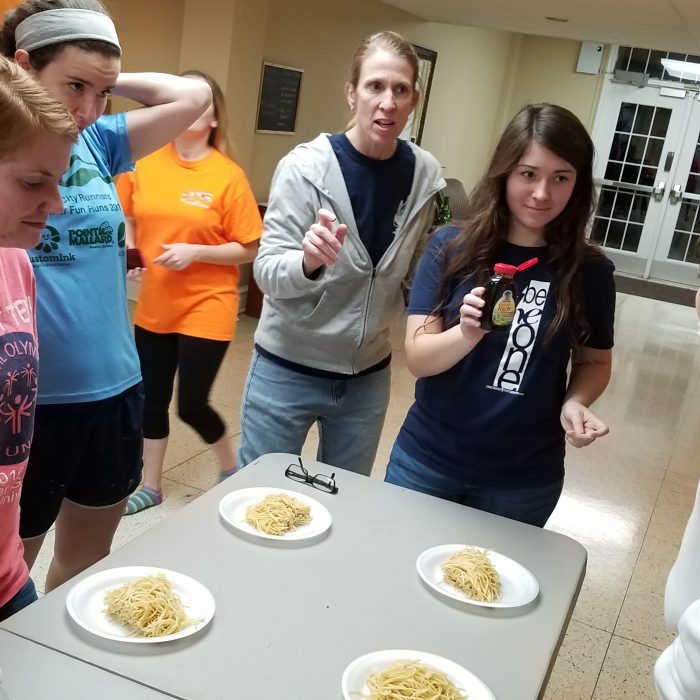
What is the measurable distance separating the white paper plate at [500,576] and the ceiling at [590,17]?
16.5ft

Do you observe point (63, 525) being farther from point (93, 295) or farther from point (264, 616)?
point (264, 616)

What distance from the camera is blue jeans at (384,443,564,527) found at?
1.82 m

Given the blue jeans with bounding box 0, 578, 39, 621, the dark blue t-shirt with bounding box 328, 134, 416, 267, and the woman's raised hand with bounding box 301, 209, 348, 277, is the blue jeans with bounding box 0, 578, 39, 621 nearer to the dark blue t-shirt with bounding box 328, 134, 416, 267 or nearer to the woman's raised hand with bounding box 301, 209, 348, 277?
the woman's raised hand with bounding box 301, 209, 348, 277

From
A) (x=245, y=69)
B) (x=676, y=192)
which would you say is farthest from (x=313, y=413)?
(x=676, y=192)

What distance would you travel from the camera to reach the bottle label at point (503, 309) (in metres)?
1.63

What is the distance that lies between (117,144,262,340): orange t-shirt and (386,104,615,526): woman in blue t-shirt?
116 centimetres

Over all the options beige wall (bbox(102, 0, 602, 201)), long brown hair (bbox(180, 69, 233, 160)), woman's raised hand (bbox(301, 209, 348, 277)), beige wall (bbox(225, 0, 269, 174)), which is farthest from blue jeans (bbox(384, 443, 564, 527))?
beige wall (bbox(225, 0, 269, 174))

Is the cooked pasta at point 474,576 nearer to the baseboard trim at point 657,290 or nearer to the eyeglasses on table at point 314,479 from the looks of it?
the eyeglasses on table at point 314,479

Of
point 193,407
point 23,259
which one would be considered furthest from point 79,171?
point 193,407

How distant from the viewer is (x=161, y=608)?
3.88 ft

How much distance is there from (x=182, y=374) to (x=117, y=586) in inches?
63.0

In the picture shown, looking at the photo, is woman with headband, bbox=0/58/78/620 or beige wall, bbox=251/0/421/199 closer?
woman with headband, bbox=0/58/78/620

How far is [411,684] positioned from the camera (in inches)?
43.9

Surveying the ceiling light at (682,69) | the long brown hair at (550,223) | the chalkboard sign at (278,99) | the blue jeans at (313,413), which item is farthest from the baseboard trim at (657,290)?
the long brown hair at (550,223)
